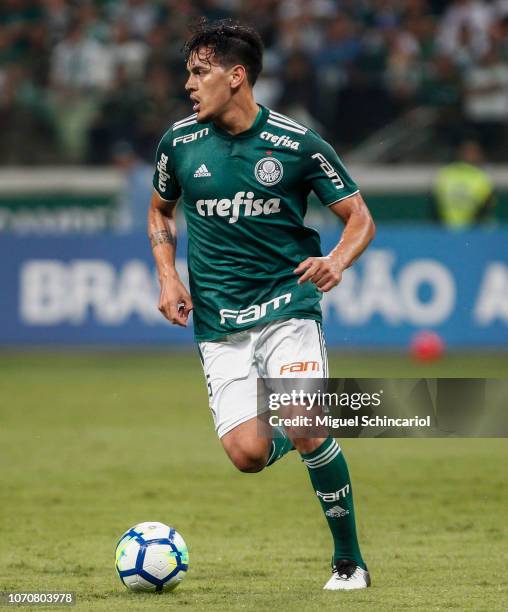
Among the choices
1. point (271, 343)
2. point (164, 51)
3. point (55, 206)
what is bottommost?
point (271, 343)

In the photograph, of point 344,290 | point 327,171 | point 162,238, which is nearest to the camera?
point 327,171

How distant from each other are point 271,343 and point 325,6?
567 inches

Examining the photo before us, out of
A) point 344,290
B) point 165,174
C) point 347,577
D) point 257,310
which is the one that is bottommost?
point 347,577

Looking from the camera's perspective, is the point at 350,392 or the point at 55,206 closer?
the point at 350,392

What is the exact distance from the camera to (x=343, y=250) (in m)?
5.44

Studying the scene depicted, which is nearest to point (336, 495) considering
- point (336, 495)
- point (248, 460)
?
point (336, 495)

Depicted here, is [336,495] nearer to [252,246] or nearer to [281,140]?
[252,246]

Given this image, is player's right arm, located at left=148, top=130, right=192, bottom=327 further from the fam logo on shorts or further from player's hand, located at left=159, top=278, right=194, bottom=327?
the fam logo on shorts

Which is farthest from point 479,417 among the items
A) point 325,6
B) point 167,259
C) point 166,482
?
point 325,6

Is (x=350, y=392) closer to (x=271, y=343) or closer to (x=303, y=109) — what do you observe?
(x=271, y=343)

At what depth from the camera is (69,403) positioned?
1222 cm

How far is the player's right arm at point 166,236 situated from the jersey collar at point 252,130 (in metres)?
0.25

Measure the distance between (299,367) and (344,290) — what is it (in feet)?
31.7

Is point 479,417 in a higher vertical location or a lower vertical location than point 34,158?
lower
